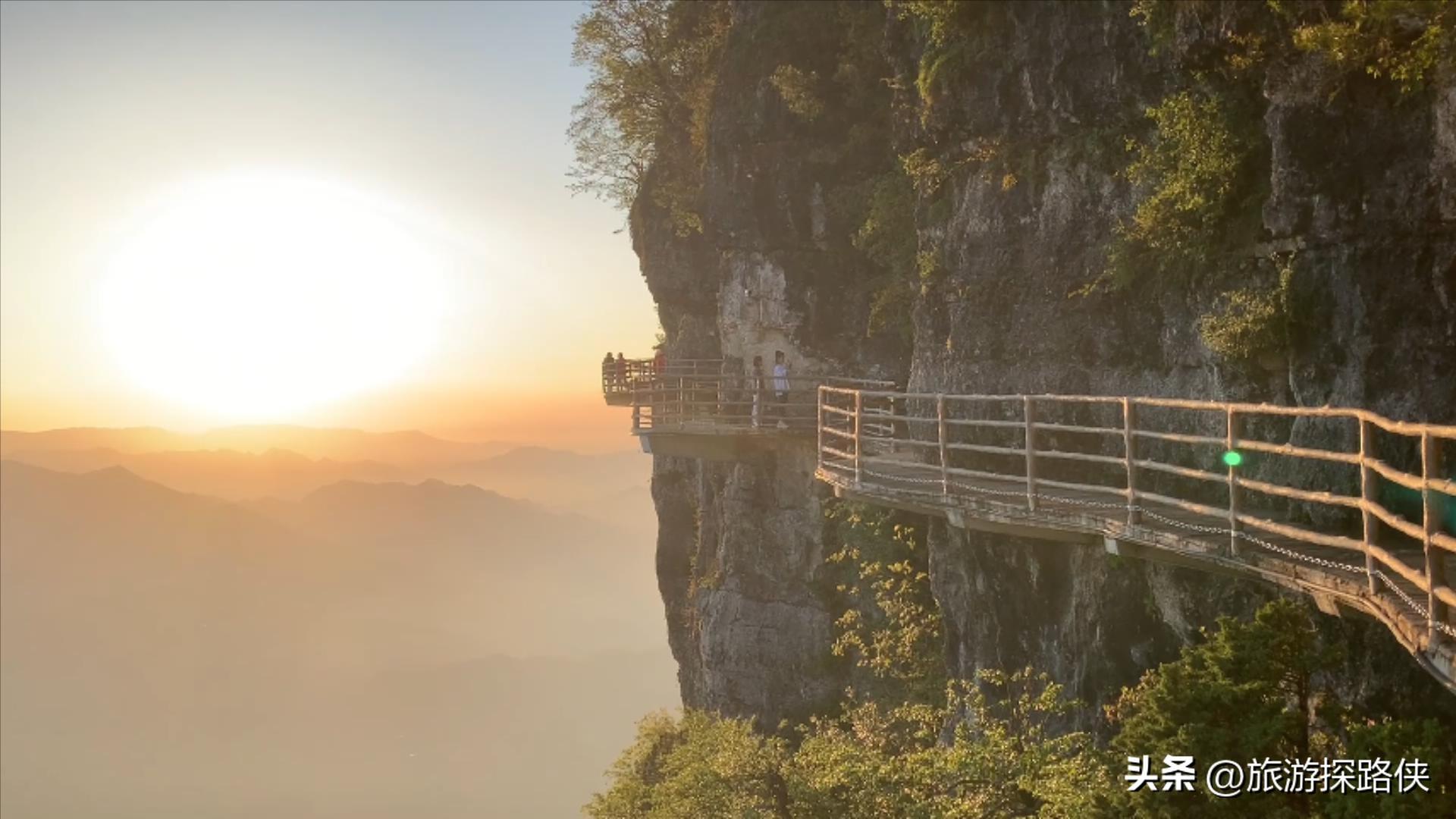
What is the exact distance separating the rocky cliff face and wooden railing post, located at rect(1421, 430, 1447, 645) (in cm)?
369

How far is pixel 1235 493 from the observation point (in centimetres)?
1125

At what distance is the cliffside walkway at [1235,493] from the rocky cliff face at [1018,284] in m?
0.55

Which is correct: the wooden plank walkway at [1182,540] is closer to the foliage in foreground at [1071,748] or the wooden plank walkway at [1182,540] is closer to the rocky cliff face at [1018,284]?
the foliage in foreground at [1071,748]

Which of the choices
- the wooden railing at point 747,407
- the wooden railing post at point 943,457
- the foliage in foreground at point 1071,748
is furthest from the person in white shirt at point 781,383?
the wooden railing post at point 943,457

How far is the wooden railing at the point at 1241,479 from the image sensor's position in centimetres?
897

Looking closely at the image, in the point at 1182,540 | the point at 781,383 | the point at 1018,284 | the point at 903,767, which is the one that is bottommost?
the point at 903,767

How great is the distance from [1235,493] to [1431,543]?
9.85 ft

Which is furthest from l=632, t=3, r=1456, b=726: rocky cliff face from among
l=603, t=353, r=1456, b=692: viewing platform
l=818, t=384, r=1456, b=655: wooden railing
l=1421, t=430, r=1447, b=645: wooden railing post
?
l=1421, t=430, r=1447, b=645: wooden railing post

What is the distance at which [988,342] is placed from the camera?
21547 mm

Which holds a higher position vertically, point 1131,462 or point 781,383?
point 781,383

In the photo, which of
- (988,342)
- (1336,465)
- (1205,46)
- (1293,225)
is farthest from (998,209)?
(1336,465)

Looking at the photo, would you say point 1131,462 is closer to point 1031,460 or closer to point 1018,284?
point 1031,460

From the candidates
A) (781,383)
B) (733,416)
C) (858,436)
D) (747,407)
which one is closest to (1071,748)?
(858,436)

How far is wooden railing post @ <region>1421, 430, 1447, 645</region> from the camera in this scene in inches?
324
